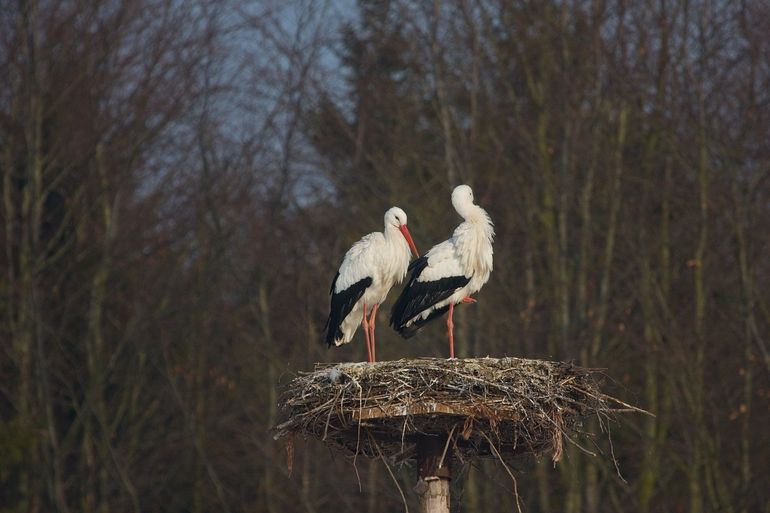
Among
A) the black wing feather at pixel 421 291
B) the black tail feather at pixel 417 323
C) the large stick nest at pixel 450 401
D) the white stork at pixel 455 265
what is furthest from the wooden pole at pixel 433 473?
the black tail feather at pixel 417 323

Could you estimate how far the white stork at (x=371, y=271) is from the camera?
1363 cm

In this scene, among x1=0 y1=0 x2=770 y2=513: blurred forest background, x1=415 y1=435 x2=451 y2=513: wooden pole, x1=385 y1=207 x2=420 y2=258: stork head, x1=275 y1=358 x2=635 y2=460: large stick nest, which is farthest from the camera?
x1=0 y1=0 x2=770 y2=513: blurred forest background

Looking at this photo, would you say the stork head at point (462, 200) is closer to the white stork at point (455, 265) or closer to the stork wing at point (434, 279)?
the white stork at point (455, 265)

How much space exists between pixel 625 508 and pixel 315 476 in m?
4.69

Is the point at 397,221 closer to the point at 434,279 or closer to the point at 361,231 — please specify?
the point at 434,279

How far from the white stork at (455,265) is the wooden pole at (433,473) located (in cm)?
187

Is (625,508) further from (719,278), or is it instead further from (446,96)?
(446,96)

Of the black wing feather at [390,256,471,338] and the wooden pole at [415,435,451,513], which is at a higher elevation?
the black wing feather at [390,256,471,338]

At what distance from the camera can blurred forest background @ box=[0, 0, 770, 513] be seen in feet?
70.2

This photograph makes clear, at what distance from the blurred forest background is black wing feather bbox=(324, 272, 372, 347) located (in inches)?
292

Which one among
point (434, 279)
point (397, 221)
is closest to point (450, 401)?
point (434, 279)

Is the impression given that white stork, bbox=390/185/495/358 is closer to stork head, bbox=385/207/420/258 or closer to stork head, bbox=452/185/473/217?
stork head, bbox=452/185/473/217

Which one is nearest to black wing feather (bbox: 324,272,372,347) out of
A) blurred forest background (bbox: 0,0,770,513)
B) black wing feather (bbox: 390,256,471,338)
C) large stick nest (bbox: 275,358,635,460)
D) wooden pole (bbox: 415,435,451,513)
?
black wing feather (bbox: 390,256,471,338)

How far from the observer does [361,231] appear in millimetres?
23656
